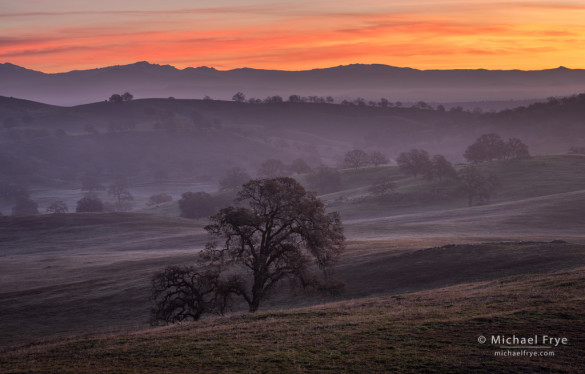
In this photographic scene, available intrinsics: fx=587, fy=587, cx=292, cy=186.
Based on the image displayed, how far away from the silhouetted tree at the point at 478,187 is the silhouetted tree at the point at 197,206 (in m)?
61.9

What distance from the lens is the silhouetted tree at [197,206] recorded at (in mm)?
147375

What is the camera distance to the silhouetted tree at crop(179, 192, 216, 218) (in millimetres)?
147375

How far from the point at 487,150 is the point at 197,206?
77248mm

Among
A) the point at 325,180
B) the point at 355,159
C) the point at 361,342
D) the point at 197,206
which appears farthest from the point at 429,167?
the point at 361,342

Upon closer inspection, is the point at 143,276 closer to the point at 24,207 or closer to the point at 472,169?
the point at 472,169

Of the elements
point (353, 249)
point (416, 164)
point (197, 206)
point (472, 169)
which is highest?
point (416, 164)

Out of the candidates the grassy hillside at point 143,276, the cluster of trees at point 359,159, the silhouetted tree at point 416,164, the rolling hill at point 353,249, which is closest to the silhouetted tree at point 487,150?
the rolling hill at point 353,249

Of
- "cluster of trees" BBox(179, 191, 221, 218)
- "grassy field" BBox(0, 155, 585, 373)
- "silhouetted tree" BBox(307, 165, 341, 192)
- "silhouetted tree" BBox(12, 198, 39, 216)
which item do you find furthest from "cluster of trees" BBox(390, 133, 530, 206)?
"silhouetted tree" BBox(12, 198, 39, 216)

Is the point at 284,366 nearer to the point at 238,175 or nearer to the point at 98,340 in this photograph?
the point at 98,340

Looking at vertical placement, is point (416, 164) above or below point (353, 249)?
above

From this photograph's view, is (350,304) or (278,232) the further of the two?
(278,232)

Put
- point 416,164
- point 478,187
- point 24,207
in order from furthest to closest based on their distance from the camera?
point 24,207 < point 416,164 < point 478,187

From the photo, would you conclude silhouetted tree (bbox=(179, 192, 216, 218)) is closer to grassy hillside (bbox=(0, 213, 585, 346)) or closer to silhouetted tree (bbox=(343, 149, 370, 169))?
silhouetted tree (bbox=(343, 149, 370, 169))

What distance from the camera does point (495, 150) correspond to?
154 metres
